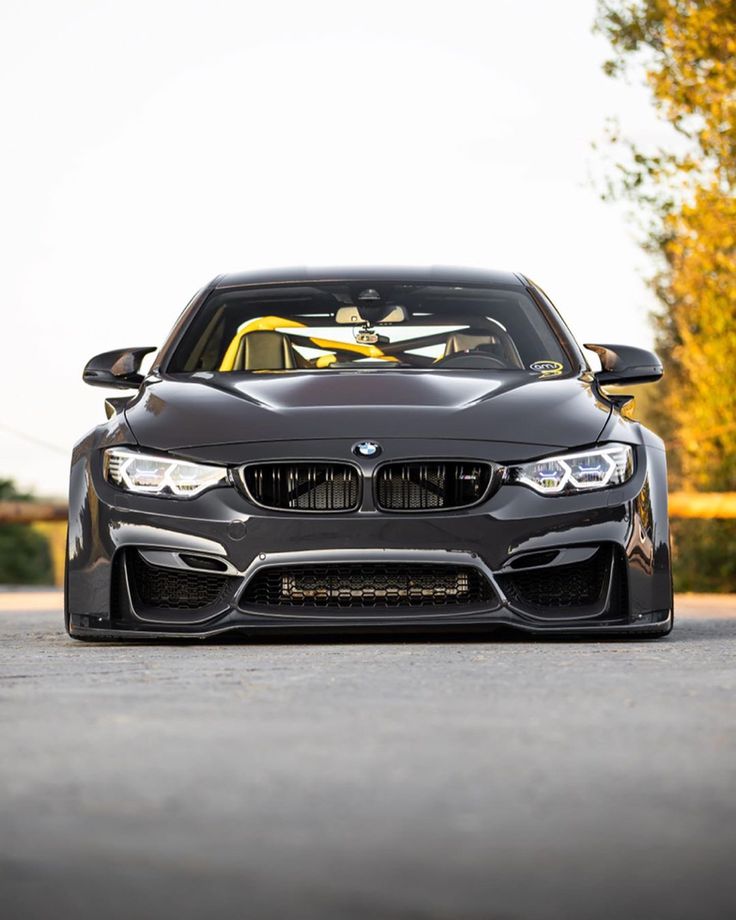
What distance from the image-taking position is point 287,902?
89.6 inches

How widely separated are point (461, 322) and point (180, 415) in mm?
1789

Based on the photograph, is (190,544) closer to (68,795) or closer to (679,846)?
(68,795)

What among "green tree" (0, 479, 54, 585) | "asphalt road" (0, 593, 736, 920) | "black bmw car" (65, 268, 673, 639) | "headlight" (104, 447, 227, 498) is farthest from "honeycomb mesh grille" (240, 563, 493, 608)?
"green tree" (0, 479, 54, 585)

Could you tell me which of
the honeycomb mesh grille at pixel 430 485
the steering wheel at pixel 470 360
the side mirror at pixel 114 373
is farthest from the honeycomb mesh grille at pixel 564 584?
the side mirror at pixel 114 373

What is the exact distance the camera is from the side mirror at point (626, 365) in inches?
281

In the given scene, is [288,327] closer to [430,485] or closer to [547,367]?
[547,367]

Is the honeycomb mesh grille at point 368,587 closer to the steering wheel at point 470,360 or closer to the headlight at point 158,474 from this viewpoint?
the headlight at point 158,474

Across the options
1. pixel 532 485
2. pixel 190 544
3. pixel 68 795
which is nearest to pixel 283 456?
pixel 190 544

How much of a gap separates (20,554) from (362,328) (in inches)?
3757

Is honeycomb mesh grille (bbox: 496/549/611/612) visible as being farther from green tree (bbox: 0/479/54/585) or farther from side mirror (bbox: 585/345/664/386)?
green tree (bbox: 0/479/54/585)

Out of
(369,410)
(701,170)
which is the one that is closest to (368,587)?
(369,410)

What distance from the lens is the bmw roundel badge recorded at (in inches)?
242

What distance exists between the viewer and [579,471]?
→ 620cm

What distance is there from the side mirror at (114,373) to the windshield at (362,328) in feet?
0.50
